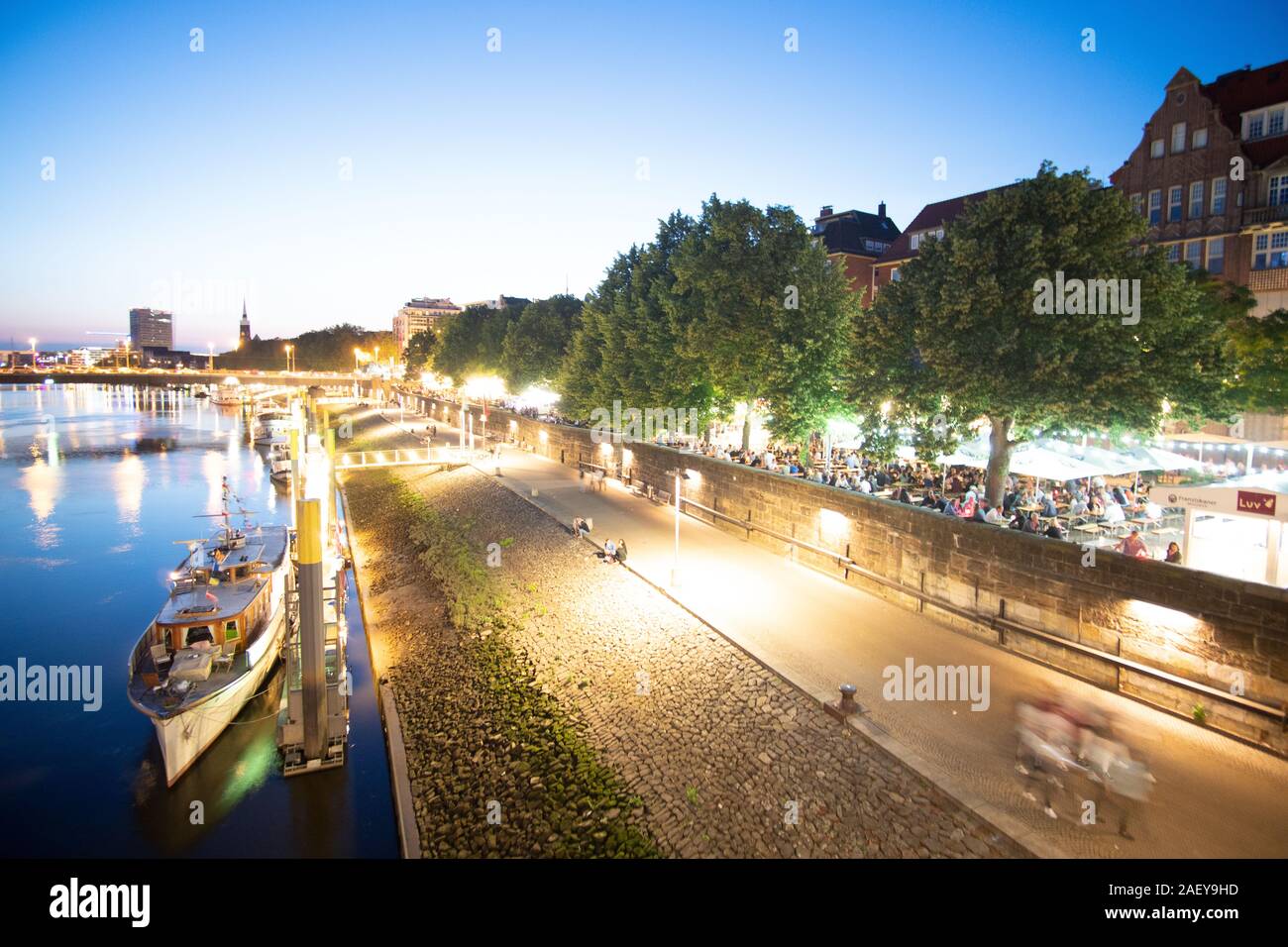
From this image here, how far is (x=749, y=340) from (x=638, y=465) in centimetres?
973

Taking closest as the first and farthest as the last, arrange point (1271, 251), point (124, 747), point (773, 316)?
point (124, 747) → point (773, 316) → point (1271, 251)

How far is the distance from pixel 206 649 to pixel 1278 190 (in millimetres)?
45855

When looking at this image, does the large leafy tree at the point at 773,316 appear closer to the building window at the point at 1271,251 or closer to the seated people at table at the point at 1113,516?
the seated people at table at the point at 1113,516

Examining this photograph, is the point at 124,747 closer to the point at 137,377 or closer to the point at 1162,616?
the point at 1162,616

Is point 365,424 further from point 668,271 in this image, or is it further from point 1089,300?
point 1089,300

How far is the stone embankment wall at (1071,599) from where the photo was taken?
11195 millimetres

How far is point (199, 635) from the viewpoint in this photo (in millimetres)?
18250

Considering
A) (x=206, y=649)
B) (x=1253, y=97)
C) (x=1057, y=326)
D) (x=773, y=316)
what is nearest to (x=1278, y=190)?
(x=1253, y=97)

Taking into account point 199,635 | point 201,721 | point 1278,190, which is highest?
point 1278,190

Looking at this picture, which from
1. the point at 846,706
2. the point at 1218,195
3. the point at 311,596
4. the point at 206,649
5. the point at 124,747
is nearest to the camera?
the point at 846,706

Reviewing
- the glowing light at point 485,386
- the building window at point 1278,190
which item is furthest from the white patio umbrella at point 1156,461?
the glowing light at point 485,386

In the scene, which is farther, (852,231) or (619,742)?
(852,231)

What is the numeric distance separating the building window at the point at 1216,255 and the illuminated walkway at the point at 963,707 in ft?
92.6
